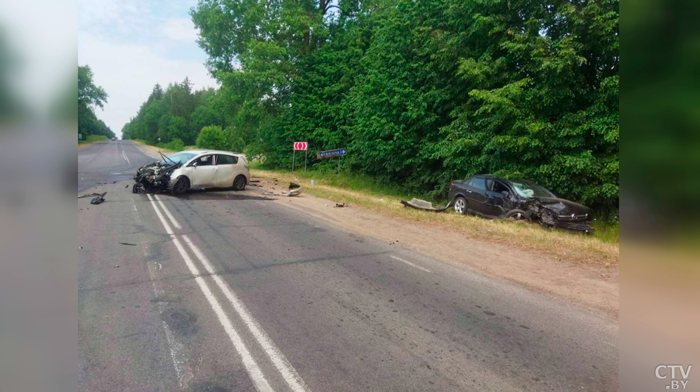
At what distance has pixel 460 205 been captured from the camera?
14.5m

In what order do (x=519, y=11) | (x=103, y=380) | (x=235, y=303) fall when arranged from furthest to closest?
1. (x=519, y=11)
2. (x=235, y=303)
3. (x=103, y=380)

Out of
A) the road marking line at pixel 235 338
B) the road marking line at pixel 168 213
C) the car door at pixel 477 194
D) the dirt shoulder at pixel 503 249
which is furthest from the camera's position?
the car door at pixel 477 194

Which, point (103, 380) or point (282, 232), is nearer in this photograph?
point (103, 380)

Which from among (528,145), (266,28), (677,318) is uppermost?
(266,28)

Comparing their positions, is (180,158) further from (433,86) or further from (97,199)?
(433,86)

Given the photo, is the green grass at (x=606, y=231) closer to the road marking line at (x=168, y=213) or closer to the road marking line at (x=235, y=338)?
the road marking line at (x=235, y=338)

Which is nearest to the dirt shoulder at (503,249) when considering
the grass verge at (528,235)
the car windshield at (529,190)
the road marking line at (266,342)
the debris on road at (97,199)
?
the grass verge at (528,235)

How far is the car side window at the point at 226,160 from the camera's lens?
55.3 feet

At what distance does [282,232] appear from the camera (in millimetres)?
9578

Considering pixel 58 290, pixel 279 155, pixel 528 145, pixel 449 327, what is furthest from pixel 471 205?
pixel 279 155

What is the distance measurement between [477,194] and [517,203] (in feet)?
5.67

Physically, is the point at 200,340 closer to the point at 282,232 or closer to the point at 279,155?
the point at 282,232

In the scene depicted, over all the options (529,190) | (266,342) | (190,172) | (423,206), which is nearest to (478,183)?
(529,190)

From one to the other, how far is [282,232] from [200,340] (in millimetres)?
5567
